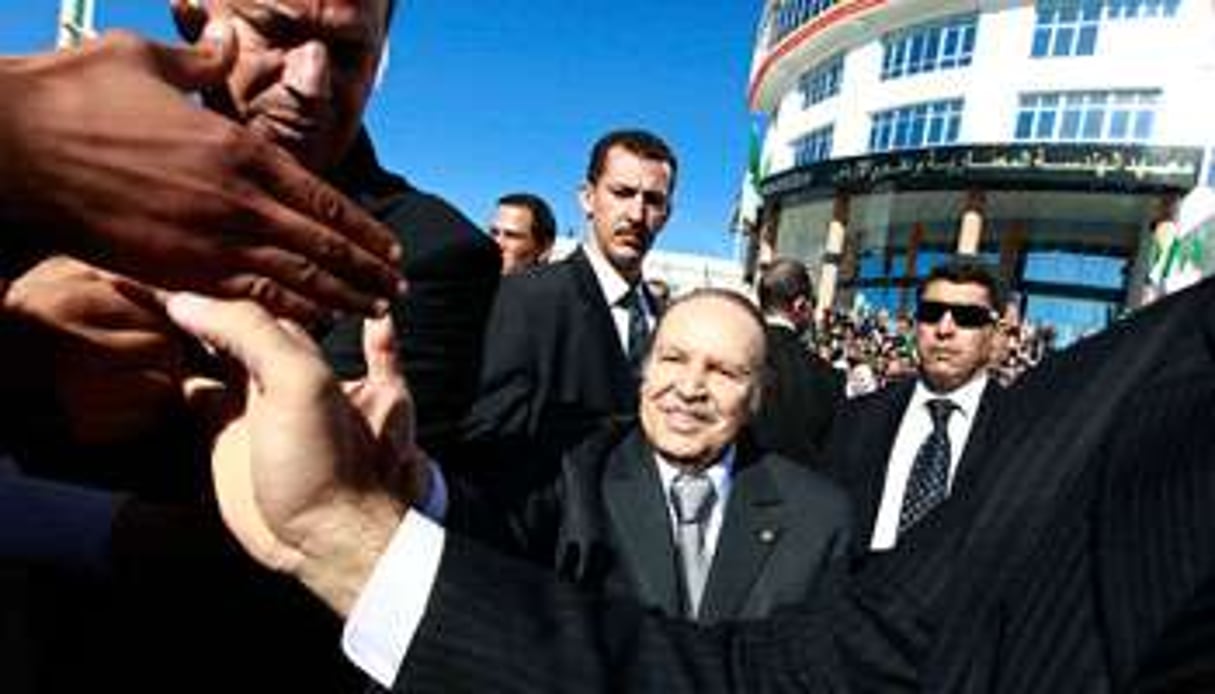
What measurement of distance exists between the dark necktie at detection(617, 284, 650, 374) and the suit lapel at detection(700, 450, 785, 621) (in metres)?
1.27

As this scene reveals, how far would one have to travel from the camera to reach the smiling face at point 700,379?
3.36 m

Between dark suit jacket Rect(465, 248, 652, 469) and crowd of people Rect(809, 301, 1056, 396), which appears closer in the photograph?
dark suit jacket Rect(465, 248, 652, 469)

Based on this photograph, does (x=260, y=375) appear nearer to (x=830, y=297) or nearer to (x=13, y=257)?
(x=13, y=257)

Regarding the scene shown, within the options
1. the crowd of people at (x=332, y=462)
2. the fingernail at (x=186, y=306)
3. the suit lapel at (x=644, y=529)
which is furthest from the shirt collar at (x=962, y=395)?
the fingernail at (x=186, y=306)

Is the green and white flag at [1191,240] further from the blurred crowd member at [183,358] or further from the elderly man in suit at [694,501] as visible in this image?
the blurred crowd member at [183,358]

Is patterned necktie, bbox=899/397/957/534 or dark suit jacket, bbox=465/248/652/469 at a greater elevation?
dark suit jacket, bbox=465/248/652/469

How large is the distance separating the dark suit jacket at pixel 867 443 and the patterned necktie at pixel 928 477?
116 millimetres

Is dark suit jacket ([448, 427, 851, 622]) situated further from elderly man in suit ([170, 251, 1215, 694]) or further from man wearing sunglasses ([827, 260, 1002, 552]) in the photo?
man wearing sunglasses ([827, 260, 1002, 552])

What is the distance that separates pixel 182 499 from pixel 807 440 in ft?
12.4

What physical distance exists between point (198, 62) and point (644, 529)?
217cm

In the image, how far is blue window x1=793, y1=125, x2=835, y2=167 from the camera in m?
45.2

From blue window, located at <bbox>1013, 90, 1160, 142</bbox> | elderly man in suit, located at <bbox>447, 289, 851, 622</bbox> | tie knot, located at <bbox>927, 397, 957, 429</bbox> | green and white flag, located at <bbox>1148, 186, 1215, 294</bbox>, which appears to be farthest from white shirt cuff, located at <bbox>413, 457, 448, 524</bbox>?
blue window, located at <bbox>1013, 90, 1160, 142</bbox>

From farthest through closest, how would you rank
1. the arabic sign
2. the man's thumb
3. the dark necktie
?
1. the arabic sign
2. the dark necktie
3. the man's thumb

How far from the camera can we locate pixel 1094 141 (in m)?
36.1
